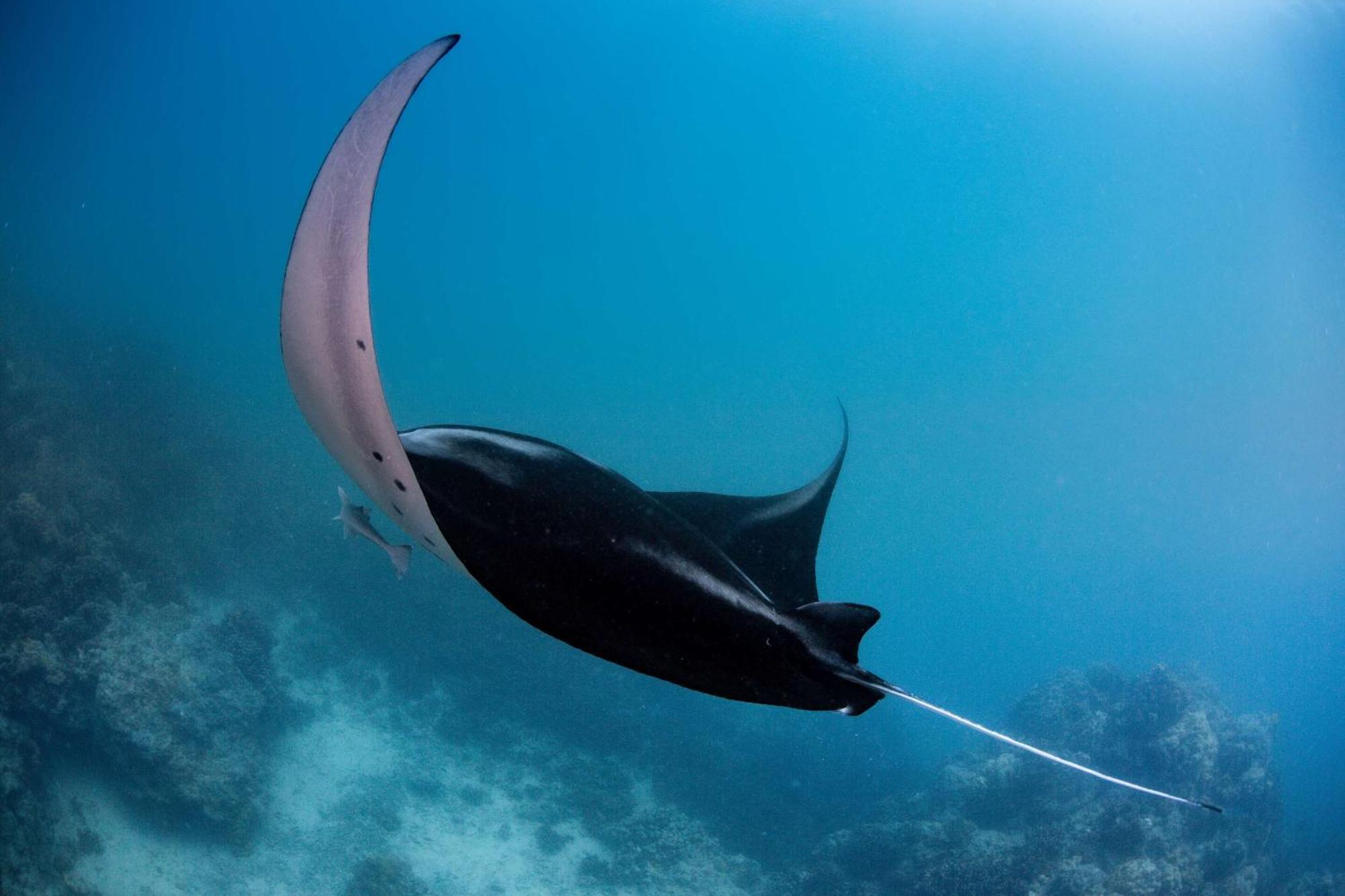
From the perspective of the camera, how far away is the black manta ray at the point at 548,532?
47.3 inches

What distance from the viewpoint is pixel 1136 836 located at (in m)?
11.3

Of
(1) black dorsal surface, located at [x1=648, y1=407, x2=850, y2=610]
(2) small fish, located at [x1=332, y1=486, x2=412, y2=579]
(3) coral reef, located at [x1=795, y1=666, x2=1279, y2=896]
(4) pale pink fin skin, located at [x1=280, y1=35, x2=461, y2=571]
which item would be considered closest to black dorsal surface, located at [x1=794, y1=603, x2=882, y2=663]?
(1) black dorsal surface, located at [x1=648, y1=407, x2=850, y2=610]

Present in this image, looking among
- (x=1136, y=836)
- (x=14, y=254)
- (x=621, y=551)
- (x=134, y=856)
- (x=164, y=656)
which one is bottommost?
(x=134, y=856)

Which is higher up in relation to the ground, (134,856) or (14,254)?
(14,254)

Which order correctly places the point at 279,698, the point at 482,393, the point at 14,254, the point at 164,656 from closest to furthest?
the point at 164,656
the point at 279,698
the point at 14,254
the point at 482,393

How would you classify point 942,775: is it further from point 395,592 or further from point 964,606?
point 964,606

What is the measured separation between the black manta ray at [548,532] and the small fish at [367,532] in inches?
13.1

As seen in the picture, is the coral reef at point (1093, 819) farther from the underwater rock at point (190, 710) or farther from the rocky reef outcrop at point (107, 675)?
the rocky reef outcrop at point (107, 675)

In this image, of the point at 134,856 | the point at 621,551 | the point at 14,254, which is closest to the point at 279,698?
the point at 134,856

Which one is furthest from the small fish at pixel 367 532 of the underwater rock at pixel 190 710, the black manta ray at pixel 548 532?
the underwater rock at pixel 190 710

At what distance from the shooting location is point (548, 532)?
1.27 metres

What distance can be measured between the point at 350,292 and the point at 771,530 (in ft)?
4.84

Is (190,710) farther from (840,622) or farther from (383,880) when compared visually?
(840,622)

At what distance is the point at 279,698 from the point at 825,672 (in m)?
14.0
